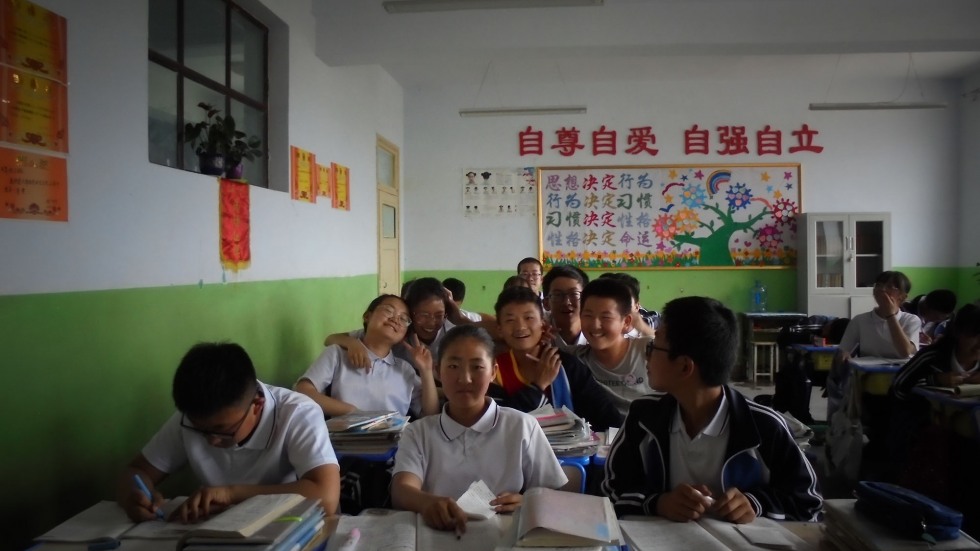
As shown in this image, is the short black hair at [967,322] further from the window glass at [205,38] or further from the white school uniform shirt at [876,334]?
the window glass at [205,38]

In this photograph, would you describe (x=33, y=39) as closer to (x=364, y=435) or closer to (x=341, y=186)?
(x=364, y=435)

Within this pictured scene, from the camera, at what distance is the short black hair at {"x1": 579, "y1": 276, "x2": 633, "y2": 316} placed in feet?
8.87

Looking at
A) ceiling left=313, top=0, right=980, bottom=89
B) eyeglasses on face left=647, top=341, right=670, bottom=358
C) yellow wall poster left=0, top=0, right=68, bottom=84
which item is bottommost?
eyeglasses on face left=647, top=341, right=670, bottom=358

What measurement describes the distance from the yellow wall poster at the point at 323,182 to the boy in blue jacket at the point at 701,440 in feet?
11.4

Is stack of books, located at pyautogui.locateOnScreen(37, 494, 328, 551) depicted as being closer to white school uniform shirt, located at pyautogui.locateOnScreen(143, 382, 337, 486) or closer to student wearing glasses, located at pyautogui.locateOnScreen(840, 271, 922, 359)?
white school uniform shirt, located at pyautogui.locateOnScreen(143, 382, 337, 486)

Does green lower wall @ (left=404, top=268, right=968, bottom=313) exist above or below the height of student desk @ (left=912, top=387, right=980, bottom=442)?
above

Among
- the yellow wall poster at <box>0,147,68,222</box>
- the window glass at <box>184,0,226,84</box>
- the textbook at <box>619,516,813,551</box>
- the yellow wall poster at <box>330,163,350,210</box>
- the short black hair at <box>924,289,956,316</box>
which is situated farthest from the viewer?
the yellow wall poster at <box>330,163,350,210</box>

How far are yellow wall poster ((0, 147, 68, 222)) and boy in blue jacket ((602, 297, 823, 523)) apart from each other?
186 cm

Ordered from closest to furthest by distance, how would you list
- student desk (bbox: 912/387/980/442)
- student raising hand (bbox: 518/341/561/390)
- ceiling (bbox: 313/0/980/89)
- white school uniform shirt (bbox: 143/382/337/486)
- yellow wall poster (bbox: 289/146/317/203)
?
white school uniform shirt (bbox: 143/382/337/486) < student raising hand (bbox: 518/341/561/390) < student desk (bbox: 912/387/980/442) < yellow wall poster (bbox: 289/146/317/203) < ceiling (bbox: 313/0/980/89)

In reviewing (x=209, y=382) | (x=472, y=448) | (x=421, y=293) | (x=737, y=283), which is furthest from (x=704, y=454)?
(x=737, y=283)

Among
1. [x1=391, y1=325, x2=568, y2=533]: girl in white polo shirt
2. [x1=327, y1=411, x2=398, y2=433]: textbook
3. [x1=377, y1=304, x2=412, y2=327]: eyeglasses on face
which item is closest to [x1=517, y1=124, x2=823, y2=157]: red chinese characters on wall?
[x1=377, y1=304, x2=412, y2=327]: eyeglasses on face

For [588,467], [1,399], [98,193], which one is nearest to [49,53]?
[98,193]

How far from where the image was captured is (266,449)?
1.78 metres

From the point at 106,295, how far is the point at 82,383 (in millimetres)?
327
